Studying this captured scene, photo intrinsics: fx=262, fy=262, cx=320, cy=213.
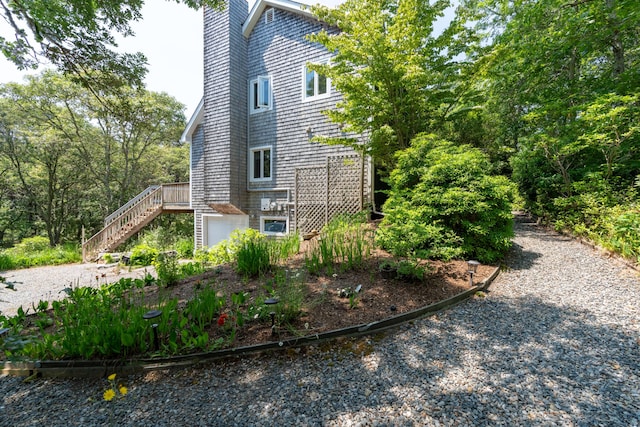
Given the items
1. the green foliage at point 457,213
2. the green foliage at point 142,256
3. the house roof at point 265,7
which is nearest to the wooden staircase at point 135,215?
the green foliage at point 142,256

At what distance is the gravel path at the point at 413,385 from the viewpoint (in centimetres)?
183

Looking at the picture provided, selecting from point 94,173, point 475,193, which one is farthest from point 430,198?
point 94,173

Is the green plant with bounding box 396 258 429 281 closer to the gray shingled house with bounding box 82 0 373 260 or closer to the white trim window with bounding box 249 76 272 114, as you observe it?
the gray shingled house with bounding box 82 0 373 260

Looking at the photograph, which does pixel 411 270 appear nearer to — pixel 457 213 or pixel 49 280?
→ pixel 457 213

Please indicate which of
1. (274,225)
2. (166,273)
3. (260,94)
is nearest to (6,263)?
(274,225)

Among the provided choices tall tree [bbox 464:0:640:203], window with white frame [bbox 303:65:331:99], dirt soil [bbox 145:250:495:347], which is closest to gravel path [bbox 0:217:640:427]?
dirt soil [bbox 145:250:495:347]

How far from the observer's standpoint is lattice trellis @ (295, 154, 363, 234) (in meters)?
7.82

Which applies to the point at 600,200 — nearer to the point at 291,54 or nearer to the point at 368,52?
the point at 368,52

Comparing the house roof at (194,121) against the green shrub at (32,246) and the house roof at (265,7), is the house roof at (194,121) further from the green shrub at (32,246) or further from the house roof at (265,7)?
the green shrub at (32,246)

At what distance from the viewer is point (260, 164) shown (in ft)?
34.6

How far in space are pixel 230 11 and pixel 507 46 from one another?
9377 millimetres

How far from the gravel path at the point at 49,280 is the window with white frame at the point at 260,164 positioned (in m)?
4.86

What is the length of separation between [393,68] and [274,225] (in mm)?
6522

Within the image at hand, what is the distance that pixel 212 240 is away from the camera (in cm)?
1145
